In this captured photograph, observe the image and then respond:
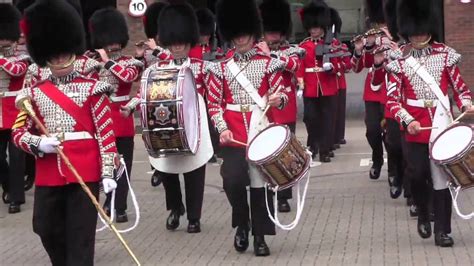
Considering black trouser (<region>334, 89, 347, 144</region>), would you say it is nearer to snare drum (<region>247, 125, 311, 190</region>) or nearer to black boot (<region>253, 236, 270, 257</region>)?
black boot (<region>253, 236, 270, 257</region>)

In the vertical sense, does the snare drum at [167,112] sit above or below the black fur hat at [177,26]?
below

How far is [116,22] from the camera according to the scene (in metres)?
10.6

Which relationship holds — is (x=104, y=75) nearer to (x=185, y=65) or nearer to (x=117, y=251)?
(x=185, y=65)

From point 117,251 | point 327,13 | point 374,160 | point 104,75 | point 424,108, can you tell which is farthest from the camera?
point 327,13

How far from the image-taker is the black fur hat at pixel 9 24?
11.1 meters

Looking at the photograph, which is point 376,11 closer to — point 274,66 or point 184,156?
point 184,156

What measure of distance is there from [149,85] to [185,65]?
1.61 feet

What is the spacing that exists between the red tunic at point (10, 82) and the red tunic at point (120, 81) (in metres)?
1.19

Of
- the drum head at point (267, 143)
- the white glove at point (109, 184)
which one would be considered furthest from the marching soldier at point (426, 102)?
the white glove at point (109, 184)

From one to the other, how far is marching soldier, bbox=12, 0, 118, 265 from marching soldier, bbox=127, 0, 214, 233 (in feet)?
8.42

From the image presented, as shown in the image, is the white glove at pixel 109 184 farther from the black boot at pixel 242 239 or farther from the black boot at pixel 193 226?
the black boot at pixel 193 226

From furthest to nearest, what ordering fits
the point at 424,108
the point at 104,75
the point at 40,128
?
1. the point at 104,75
2. the point at 424,108
3. the point at 40,128

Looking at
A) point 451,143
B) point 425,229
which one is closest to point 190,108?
point 425,229

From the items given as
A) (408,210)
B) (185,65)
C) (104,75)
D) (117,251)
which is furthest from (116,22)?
(408,210)
